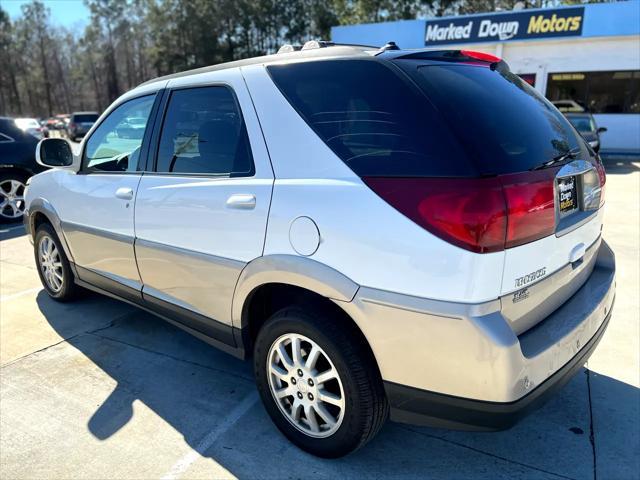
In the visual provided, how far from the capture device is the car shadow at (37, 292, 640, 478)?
7.91ft

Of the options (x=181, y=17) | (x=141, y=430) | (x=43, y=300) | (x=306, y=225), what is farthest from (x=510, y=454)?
(x=181, y=17)

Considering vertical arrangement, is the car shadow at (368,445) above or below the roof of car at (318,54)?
below

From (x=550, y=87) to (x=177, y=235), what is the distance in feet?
66.5

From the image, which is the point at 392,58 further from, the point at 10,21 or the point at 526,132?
the point at 10,21

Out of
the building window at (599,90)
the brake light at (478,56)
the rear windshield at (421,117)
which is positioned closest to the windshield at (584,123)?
the building window at (599,90)

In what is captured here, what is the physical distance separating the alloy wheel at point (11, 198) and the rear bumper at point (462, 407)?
319 inches

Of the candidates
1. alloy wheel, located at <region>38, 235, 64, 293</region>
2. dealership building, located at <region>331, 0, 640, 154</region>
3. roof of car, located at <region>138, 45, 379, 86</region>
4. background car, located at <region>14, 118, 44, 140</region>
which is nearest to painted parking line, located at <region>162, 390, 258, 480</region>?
roof of car, located at <region>138, 45, 379, 86</region>

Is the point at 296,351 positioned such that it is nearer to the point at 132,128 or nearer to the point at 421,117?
the point at 421,117

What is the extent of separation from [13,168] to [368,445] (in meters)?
7.84

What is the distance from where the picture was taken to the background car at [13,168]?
7911 mm

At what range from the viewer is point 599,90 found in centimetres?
1897

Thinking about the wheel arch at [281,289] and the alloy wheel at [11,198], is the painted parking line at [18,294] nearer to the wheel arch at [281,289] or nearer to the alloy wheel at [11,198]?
the wheel arch at [281,289]

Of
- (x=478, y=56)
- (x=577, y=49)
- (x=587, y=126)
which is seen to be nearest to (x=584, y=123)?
(x=587, y=126)

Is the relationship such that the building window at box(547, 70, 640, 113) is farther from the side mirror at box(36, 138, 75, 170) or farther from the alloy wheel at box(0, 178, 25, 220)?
the side mirror at box(36, 138, 75, 170)
